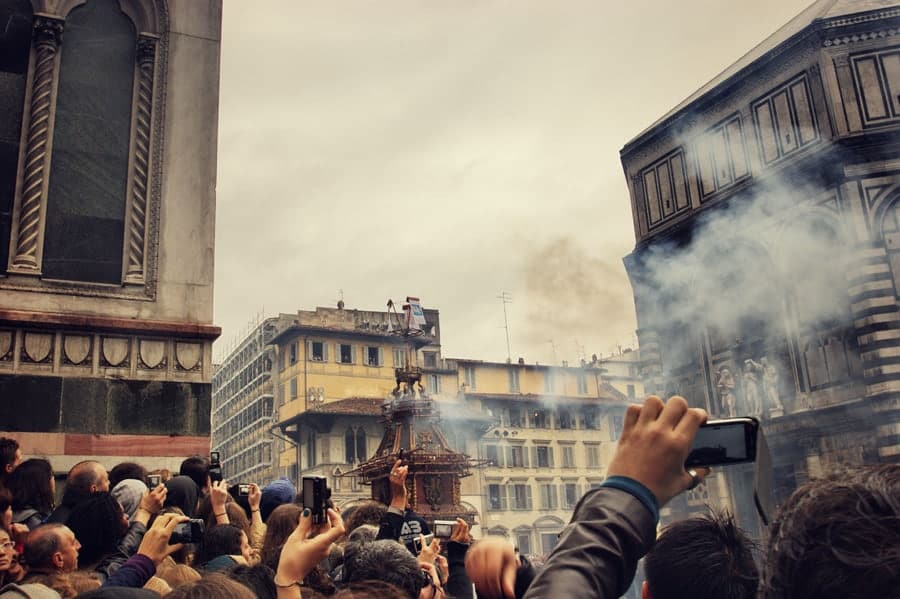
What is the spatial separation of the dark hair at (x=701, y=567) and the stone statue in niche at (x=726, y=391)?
2430cm

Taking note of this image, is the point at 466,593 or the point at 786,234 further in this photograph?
the point at 786,234

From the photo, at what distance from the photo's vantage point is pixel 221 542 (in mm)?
4535

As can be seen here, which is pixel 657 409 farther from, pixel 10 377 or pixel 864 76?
pixel 864 76

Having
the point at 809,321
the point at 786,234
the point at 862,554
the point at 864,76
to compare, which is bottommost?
the point at 862,554

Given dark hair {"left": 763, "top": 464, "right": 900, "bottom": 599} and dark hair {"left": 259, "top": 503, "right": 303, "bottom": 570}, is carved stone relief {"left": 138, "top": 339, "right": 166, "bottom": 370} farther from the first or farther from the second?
dark hair {"left": 763, "top": 464, "right": 900, "bottom": 599}

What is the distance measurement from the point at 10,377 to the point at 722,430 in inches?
310

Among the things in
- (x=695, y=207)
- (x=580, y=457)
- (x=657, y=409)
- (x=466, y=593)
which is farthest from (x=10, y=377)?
(x=580, y=457)

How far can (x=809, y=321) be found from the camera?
23.4 meters

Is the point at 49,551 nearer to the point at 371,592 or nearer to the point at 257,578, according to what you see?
the point at 257,578

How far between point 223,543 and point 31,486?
6.21 feet

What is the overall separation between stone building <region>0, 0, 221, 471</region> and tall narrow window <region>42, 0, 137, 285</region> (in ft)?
0.05

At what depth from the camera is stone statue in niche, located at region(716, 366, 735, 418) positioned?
25.4 metres

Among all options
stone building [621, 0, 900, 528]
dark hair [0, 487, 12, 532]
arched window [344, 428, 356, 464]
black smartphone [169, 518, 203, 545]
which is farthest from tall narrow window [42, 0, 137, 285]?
arched window [344, 428, 356, 464]

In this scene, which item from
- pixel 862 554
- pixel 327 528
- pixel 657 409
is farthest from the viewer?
pixel 327 528
